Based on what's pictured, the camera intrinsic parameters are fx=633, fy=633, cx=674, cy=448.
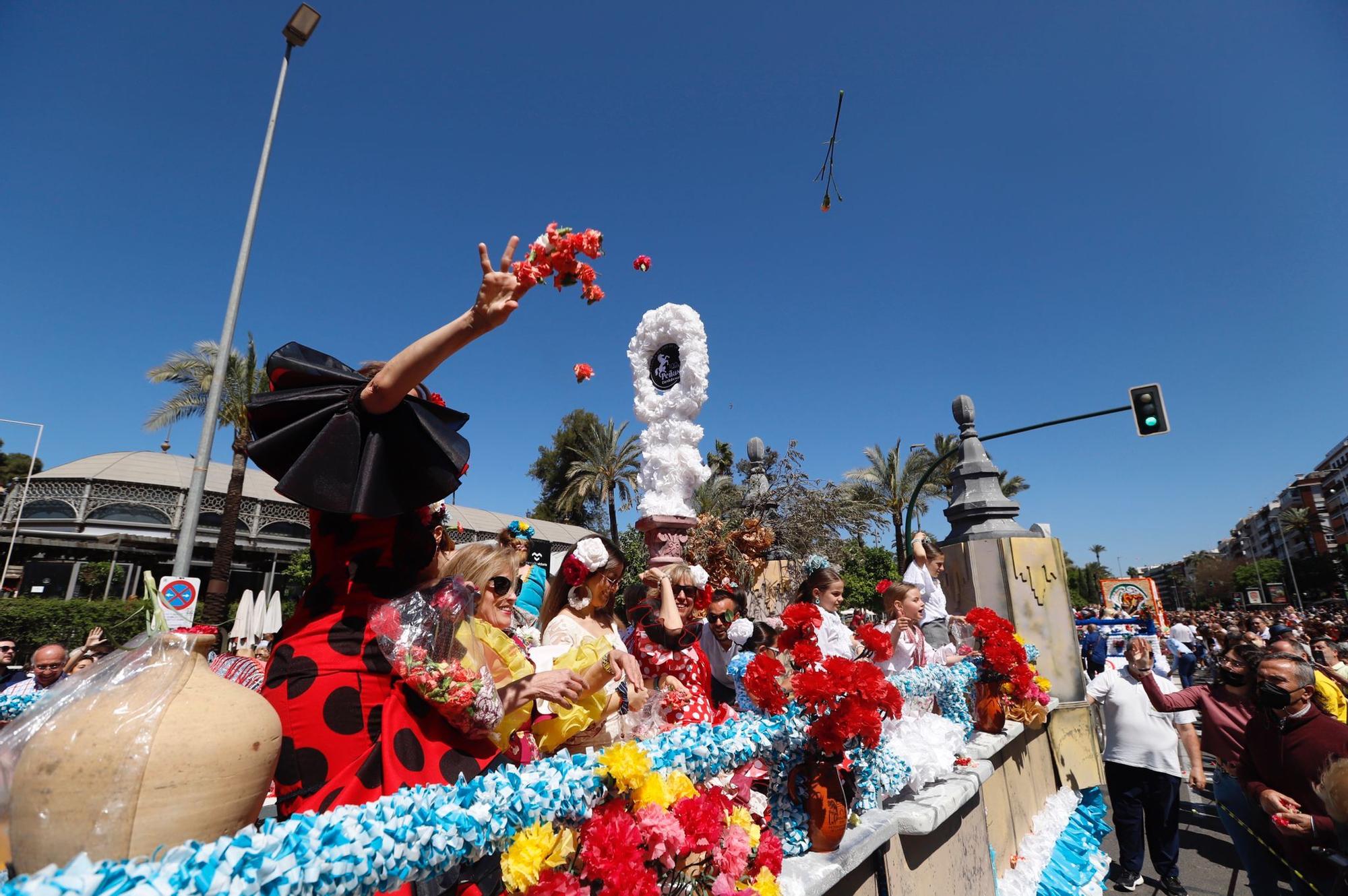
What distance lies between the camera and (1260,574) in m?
65.8

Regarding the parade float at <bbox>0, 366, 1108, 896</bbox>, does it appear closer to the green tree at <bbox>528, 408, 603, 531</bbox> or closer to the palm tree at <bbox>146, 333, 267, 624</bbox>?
the palm tree at <bbox>146, 333, 267, 624</bbox>

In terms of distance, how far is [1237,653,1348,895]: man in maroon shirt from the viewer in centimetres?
348

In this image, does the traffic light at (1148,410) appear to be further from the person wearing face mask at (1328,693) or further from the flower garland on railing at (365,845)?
the flower garland on railing at (365,845)

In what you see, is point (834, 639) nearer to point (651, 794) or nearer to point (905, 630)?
point (905, 630)

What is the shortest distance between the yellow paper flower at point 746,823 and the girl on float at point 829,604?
93.9 inches

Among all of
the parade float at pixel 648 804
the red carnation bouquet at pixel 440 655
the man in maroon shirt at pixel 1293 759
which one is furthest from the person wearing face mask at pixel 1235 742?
the red carnation bouquet at pixel 440 655

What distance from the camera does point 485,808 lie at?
151cm

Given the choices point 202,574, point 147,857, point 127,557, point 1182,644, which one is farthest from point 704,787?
point 202,574

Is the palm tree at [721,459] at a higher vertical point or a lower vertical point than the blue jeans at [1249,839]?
higher

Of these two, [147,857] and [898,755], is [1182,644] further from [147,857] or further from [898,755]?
[147,857]

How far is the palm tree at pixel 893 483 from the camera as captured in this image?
26.2m

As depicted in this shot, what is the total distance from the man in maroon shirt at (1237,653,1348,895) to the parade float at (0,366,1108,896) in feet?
5.03

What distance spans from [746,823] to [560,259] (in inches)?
83.1

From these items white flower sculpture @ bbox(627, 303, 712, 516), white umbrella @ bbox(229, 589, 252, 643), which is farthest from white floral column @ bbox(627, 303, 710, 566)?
white umbrella @ bbox(229, 589, 252, 643)
